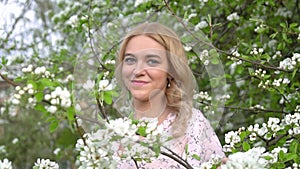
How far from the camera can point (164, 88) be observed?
1.83m

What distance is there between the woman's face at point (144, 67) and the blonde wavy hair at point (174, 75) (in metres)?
0.02

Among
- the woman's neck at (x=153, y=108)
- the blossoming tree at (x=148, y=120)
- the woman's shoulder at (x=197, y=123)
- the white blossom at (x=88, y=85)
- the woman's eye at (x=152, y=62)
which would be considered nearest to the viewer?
the blossoming tree at (x=148, y=120)

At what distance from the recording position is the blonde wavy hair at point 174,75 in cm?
176

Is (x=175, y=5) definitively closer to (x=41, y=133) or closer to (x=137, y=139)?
(x=137, y=139)

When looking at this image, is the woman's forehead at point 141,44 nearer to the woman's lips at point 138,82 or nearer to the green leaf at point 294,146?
the woman's lips at point 138,82

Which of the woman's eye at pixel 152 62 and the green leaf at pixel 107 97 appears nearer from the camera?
the green leaf at pixel 107 97

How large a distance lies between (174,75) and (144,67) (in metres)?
0.18

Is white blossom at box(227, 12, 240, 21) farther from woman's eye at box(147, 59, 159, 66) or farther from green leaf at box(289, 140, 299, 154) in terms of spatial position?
woman's eye at box(147, 59, 159, 66)

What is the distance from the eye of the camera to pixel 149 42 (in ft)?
5.68

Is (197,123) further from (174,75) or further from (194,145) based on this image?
(174,75)

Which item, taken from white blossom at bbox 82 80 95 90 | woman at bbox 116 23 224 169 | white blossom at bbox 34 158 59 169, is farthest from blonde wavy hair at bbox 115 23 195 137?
white blossom at bbox 34 158 59 169

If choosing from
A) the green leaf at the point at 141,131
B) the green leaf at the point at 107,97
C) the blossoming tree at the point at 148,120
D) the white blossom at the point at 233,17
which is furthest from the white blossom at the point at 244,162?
the white blossom at the point at 233,17

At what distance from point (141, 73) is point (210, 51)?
0.52 meters

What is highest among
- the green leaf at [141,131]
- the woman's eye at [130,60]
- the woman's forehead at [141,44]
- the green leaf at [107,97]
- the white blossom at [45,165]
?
the woman's forehead at [141,44]
